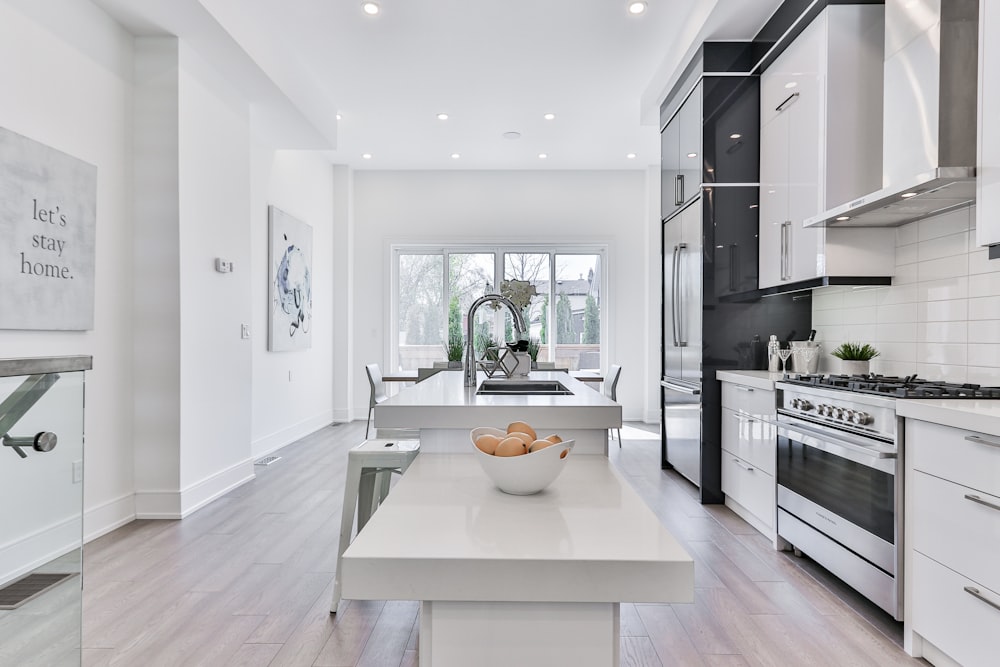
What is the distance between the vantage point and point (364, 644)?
1974 mm

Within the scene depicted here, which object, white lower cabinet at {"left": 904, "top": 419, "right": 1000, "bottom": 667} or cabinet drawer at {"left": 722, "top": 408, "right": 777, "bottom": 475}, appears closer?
white lower cabinet at {"left": 904, "top": 419, "right": 1000, "bottom": 667}

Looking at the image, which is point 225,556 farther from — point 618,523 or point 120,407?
point 618,523

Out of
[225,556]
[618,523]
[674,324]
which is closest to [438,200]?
[674,324]

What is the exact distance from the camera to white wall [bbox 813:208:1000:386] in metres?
2.28

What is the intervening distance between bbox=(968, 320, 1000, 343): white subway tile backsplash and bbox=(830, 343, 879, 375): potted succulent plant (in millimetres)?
584

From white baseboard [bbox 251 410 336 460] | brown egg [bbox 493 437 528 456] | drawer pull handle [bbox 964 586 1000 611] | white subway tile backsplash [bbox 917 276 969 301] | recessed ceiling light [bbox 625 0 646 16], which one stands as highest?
recessed ceiling light [bbox 625 0 646 16]

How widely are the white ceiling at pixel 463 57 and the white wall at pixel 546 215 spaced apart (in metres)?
0.99

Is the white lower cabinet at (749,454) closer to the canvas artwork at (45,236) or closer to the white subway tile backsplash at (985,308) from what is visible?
the white subway tile backsplash at (985,308)

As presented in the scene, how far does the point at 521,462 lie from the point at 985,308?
2.26 m

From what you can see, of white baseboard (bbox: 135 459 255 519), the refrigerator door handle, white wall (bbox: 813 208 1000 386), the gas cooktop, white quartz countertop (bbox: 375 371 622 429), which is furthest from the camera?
the refrigerator door handle

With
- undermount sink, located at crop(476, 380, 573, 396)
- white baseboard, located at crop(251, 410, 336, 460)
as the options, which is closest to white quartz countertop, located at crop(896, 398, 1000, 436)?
undermount sink, located at crop(476, 380, 573, 396)

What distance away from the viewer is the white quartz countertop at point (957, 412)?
158 cm

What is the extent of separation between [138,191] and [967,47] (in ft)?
13.3

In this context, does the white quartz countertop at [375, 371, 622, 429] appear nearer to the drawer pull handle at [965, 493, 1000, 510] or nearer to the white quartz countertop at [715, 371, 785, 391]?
the drawer pull handle at [965, 493, 1000, 510]
